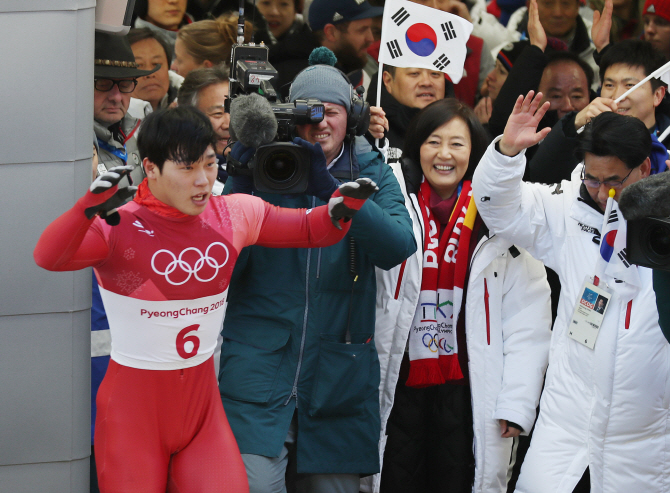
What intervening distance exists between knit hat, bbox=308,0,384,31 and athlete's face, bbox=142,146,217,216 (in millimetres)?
2813

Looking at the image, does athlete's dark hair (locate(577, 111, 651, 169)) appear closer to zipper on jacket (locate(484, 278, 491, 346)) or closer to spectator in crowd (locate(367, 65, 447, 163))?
zipper on jacket (locate(484, 278, 491, 346))

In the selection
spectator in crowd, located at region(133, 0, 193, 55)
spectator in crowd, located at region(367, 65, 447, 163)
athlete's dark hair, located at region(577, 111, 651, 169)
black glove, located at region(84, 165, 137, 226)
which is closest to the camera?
black glove, located at region(84, 165, 137, 226)

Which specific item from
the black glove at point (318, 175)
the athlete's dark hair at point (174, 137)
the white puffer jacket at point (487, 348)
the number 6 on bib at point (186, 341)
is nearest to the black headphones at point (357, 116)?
the black glove at point (318, 175)

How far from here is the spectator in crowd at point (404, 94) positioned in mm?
4652

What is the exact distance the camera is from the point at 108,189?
2.48 m

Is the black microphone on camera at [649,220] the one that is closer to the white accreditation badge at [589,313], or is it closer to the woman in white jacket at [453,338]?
the white accreditation badge at [589,313]

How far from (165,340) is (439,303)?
4.71 feet

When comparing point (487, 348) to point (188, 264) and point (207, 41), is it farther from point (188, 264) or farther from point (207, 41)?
point (207, 41)

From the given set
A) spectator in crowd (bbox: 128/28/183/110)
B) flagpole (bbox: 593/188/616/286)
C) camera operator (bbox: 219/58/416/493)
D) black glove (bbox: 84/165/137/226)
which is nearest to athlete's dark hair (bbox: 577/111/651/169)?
flagpole (bbox: 593/188/616/286)

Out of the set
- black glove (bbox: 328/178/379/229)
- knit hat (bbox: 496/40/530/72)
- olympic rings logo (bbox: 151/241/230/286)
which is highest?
knit hat (bbox: 496/40/530/72)

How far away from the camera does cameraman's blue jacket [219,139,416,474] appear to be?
10.7 feet

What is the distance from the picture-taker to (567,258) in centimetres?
360

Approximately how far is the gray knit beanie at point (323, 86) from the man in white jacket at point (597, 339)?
2.00 ft

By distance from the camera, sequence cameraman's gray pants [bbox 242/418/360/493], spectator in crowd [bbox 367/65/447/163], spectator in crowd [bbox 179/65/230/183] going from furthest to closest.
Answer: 1. spectator in crowd [bbox 367/65/447/163]
2. spectator in crowd [bbox 179/65/230/183]
3. cameraman's gray pants [bbox 242/418/360/493]
